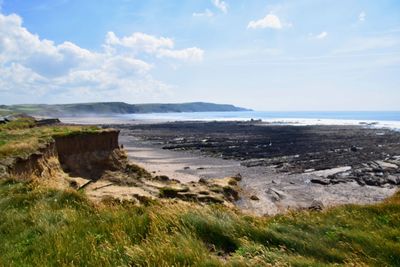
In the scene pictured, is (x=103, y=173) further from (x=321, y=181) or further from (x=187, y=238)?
(x=187, y=238)

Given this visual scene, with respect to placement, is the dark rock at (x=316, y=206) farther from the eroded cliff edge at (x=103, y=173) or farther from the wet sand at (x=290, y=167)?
the eroded cliff edge at (x=103, y=173)

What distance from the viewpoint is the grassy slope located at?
6445 mm

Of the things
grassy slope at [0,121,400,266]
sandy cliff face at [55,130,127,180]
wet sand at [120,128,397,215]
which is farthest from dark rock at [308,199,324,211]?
sandy cliff face at [55,130,127,180]

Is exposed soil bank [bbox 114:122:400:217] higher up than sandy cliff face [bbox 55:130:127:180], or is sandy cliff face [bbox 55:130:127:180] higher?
sandy cliff face [bbox 55:130:127:180]

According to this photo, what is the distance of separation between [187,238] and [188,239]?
125 mm

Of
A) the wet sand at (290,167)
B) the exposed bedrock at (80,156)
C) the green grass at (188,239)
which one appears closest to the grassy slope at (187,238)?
the green grass at (188,239)

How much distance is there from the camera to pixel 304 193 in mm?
29609

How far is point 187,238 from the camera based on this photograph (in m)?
7.29

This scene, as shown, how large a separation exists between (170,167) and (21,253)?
113ft

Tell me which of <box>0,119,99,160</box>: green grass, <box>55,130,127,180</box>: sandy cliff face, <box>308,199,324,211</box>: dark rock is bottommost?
<box>308,199,324,211</box>: dark rock

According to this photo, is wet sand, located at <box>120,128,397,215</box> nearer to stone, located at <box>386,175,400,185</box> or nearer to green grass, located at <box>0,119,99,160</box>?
stone, located at <box>386,175,400,185</box>

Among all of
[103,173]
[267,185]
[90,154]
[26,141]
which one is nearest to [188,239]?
[26,141]

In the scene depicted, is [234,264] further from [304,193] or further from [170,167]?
[170,167]

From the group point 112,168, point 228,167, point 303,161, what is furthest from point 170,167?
point 303,161
